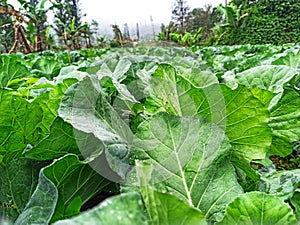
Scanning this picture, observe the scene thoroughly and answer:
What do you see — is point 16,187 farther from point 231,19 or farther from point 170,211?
point 231,19

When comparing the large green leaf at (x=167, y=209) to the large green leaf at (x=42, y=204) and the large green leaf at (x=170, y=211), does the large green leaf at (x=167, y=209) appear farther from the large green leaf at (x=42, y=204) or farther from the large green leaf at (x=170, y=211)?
the large green leaf at (x=42, y=204)

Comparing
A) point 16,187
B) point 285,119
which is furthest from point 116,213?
point 285,119

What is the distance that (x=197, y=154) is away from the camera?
51 cm

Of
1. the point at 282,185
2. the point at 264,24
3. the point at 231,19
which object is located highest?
the point at 282,185

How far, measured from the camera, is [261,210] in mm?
409

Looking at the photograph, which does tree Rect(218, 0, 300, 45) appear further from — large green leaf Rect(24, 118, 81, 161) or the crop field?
large green leaf Rect(24, 118, 81, 161)

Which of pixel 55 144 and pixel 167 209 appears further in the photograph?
pixel 55 144

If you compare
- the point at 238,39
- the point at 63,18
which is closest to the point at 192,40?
the point at 238,39

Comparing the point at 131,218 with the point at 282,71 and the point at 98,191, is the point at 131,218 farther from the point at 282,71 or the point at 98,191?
the point at 282,71

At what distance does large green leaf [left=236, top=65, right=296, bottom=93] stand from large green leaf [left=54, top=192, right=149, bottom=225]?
64cm

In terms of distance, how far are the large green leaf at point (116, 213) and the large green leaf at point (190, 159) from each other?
0.20 meters

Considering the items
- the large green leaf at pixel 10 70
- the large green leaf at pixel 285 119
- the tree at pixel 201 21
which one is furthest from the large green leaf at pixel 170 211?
the tree at pixel 201 21

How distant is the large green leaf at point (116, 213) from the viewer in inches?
10.1

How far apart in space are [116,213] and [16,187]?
0.94ft
